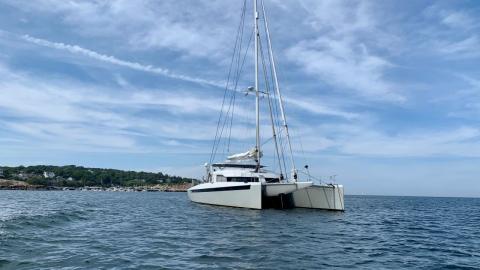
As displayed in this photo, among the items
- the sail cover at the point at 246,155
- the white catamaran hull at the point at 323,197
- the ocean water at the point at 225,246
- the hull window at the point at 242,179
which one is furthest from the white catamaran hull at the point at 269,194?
the ocean water at the point at 225,246

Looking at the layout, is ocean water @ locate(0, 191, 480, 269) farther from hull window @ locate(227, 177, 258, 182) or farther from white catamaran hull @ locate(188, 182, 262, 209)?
hull window @ locate(227, 177, 258, 182)

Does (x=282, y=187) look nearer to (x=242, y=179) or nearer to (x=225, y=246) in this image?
(x=242, y=179)

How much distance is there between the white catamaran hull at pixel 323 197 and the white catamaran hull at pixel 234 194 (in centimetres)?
553

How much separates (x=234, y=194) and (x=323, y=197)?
7523mm

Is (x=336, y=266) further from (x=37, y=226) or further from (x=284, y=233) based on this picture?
(x=37, y=226)

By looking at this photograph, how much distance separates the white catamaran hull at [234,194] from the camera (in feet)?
114

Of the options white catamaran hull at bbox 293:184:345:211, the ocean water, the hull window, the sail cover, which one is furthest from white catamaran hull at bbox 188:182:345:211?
the ocean water

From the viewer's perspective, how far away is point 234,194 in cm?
3625

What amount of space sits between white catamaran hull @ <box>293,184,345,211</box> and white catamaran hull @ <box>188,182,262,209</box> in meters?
5.53

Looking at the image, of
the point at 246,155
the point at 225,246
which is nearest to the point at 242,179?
the point at 246,155

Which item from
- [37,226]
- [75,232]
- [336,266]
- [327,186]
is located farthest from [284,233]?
[327,186]

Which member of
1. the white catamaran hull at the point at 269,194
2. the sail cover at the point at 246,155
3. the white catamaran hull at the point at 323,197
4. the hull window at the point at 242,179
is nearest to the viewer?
the white catamaran hull at the point at 269,194

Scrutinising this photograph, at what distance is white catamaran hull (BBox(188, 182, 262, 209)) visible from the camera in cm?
3460

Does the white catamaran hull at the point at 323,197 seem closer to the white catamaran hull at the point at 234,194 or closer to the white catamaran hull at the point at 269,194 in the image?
the white catamaran hull at the point at 269,194
